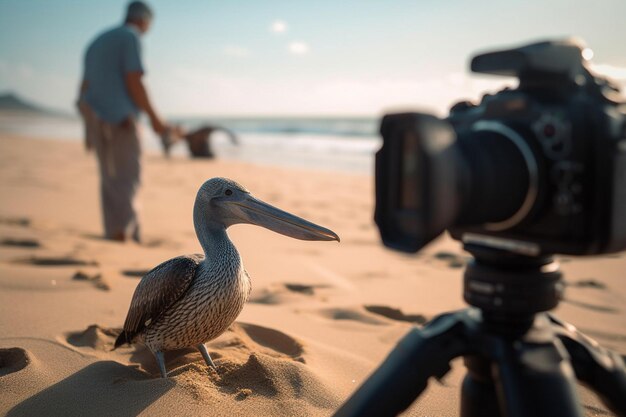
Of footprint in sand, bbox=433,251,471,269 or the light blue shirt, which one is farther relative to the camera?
the light blue shirt

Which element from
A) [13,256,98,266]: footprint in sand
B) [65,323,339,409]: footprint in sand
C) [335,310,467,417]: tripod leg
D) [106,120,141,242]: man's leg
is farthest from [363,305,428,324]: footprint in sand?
[106,120,141,242]: man's leg

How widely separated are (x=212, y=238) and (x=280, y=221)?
0.39 meters

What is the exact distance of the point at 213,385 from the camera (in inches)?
74.2

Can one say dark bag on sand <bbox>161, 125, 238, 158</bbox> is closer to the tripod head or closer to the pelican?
the pelican

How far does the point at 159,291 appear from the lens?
6.58 ft

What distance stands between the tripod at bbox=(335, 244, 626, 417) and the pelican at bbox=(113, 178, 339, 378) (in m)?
0.80

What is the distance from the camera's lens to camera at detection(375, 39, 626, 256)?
1.02m

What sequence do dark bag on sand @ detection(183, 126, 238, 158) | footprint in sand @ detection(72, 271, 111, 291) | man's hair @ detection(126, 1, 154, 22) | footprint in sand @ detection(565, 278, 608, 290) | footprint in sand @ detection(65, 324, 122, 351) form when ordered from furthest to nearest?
dark bag on sand @ detection(183, 126, 238, 158)
man's hair @ detection(126, 1, 154, 22)
footprint in sand @ detection(565, 278, 608, 290)
footprint in sand @ detection(72, 271, 111, 291)
footprint in sand @ detection(65, 324, 122, 351)

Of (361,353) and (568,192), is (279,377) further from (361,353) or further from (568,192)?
(568,192)

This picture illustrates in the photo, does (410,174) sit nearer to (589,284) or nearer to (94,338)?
(94,338)

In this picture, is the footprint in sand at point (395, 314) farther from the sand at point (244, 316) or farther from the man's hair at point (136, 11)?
the man's hair at point (136, 11)

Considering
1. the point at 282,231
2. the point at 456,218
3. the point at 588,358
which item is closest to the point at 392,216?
the point at 456,218

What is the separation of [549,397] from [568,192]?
1.43 feet

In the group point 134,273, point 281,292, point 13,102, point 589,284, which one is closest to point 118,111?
point 134,273
